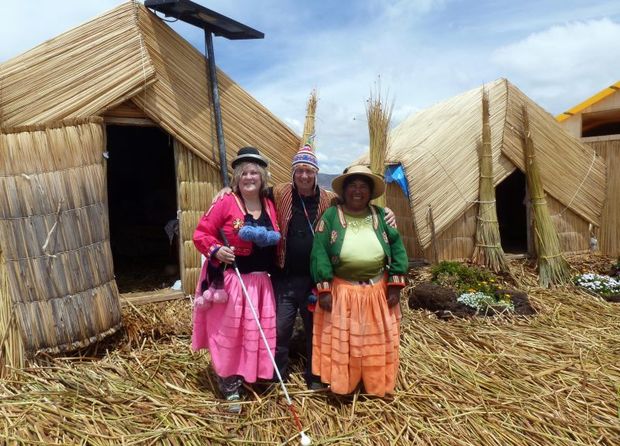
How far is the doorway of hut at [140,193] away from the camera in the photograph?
6805 millimetres

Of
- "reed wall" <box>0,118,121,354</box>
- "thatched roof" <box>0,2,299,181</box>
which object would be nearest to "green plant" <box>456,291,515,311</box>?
"thatched roof" <box>0,2,299,181</box>

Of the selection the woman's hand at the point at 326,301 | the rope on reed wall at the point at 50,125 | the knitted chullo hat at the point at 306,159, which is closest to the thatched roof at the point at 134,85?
the rope on reed wall at the point at 50,125

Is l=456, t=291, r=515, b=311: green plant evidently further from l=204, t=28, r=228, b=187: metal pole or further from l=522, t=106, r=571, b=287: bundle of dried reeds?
l=204, t=28, r=228, b=187: metal pole

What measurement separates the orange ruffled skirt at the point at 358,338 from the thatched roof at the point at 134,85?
→ 209cm

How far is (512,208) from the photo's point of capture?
332 inches

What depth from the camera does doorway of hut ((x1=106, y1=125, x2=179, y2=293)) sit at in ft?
22.3

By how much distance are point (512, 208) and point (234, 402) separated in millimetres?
6975

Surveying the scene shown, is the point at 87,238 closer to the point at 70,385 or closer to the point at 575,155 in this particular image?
the point at 70,385

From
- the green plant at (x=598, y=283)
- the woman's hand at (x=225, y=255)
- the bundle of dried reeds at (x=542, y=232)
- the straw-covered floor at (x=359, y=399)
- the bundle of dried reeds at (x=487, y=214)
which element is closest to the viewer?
the straw-covered floor at (x=359, y=399)

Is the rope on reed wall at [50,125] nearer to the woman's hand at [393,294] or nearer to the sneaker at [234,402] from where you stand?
the sneaker at [234,402]

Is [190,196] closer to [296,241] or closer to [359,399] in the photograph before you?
[296,241]

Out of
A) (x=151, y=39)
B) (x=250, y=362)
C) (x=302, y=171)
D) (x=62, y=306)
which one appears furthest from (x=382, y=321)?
(x=151, y=39)

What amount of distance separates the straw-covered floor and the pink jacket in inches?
35.8

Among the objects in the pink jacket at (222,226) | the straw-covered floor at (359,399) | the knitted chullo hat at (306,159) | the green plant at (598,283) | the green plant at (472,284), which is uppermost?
the knitted chullo hat at (306,159)
